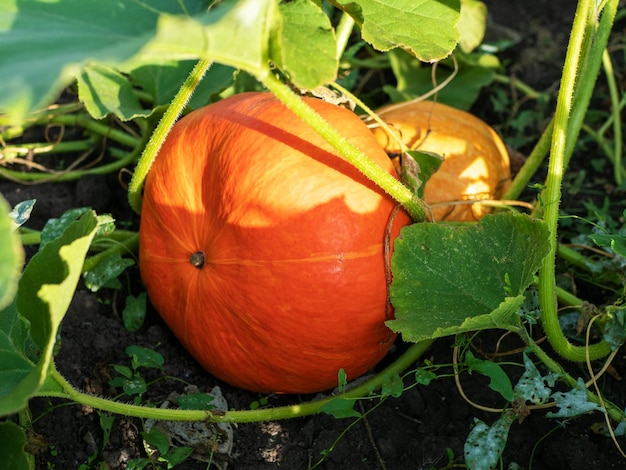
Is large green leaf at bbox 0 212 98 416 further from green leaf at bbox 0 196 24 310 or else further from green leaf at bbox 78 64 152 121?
green leaf at bbox 78 64 152 121

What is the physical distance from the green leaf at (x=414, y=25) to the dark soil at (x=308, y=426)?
0.64 m

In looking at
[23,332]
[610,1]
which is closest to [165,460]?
[23,332]

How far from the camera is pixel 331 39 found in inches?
50.0

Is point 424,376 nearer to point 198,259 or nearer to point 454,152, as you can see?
point 198,259

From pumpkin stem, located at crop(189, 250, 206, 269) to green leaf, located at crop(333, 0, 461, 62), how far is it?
0.56 meters

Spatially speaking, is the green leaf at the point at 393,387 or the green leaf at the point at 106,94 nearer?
the green leaf at the point at 393,387

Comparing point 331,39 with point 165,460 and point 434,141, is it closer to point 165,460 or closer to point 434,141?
point 434,141

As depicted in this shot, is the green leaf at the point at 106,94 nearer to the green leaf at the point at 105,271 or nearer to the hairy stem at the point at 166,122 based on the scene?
the hairy stem at the point at 166,122

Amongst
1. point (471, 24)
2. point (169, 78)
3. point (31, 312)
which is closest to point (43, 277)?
point (31, 312)

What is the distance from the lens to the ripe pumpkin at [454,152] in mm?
1896

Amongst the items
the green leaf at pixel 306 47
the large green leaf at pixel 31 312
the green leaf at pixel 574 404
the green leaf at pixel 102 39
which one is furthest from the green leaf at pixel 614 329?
the large green leaf at pixel 31 312

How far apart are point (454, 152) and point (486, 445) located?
0.79m

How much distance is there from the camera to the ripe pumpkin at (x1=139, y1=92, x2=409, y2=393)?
1.51 m

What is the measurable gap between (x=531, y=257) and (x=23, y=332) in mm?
941
